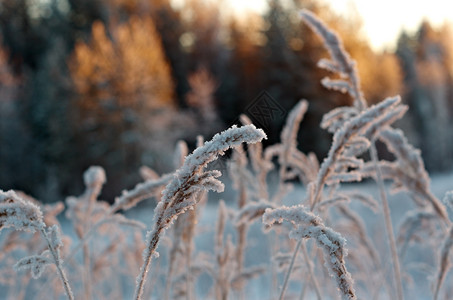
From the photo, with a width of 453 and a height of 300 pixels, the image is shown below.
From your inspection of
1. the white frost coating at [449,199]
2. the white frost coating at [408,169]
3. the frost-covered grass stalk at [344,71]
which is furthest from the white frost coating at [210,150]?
the white frost coating at [408,169]

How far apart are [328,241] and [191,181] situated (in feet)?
0.85

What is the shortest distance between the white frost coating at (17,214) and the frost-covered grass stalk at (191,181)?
0.71 feet

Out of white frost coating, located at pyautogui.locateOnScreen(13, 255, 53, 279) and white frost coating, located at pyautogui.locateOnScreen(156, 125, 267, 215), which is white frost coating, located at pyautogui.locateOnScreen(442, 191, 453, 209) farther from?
white frost coating, located at pyautogui.locateOnScreen(13, 255, 53, 279)

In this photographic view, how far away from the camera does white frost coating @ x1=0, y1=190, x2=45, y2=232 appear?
32.9 inches

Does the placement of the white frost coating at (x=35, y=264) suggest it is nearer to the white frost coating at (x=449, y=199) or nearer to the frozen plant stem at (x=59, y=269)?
the frozen plant stem at (x=59, y=269)

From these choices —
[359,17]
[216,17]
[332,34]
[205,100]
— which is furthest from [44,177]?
[332,34]

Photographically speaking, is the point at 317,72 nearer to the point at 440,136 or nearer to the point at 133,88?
the point at 440,136

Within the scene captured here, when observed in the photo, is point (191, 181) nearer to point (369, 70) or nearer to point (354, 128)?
point (354, 128)

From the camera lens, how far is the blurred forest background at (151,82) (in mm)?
20562

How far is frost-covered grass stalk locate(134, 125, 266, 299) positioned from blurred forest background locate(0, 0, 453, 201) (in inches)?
502

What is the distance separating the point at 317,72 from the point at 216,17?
11.3 meters

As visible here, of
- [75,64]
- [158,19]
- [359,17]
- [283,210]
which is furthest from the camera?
[158,19]

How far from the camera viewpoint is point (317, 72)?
82.7 ft

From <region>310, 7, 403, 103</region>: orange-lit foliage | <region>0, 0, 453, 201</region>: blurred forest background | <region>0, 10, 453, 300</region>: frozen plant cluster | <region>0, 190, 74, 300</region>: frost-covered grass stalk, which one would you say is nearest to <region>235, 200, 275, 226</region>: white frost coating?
<region>0, 10, 453, 300</region>: frozen plant cluster
